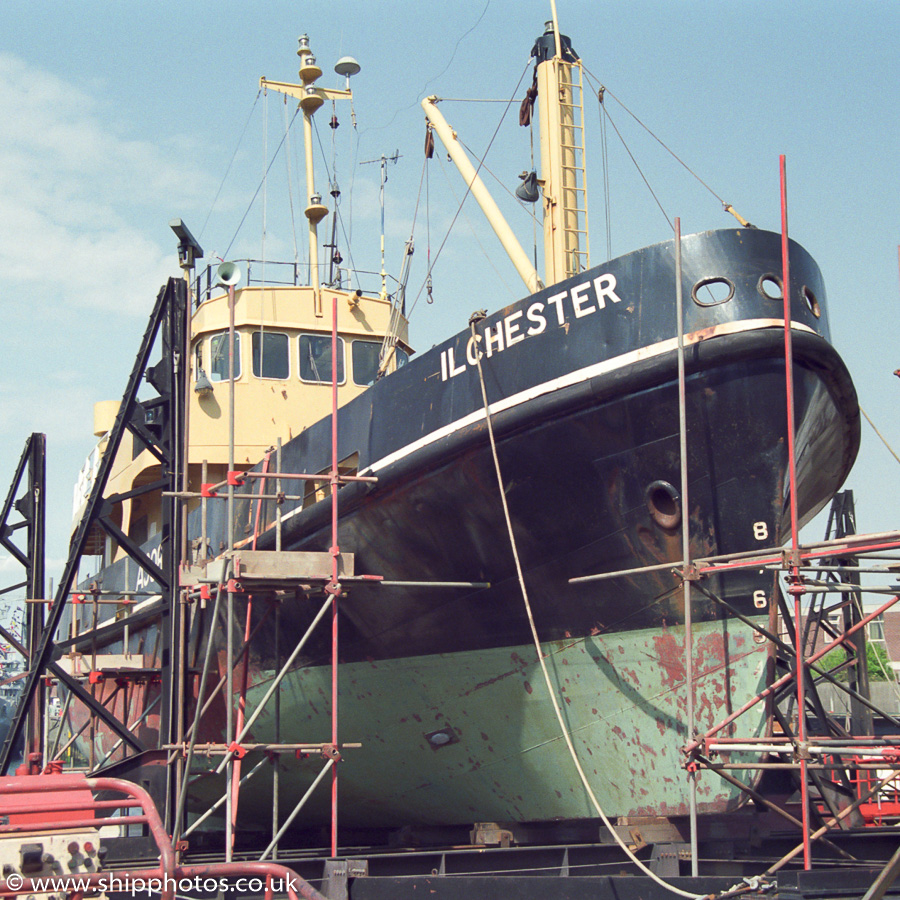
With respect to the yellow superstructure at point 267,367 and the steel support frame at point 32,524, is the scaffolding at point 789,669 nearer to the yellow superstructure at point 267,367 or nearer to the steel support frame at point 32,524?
the yellow superstructure at point 267,367

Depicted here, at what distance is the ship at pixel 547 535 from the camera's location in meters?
7.43

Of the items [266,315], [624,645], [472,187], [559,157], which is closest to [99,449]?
[266,315]

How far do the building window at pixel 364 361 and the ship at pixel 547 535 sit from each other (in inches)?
104

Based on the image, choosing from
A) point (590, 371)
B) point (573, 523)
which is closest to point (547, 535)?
point (573, 523)

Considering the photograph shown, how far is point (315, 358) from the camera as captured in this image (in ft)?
41.2

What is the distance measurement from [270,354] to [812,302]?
6555 mm

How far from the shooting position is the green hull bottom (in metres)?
7.48

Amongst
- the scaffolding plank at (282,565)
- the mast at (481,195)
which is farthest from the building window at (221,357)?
the scaffolding plank at (282,565)

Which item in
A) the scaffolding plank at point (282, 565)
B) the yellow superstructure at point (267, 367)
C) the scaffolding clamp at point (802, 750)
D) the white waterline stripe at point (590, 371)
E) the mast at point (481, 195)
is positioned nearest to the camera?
the scaffolding clamp at point (802, 750)

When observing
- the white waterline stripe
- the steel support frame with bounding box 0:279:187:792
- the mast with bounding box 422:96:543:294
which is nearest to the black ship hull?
the white waterline stripe

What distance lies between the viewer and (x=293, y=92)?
14516 mm

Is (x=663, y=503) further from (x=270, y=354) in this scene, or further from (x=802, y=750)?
(x=270, y=354)

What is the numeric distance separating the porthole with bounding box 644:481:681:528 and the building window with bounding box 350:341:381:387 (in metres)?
5.89

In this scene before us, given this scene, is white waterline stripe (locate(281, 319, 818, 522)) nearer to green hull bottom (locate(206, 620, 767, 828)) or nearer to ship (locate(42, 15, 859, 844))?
ship (locate(42, 15, 859, 844))
